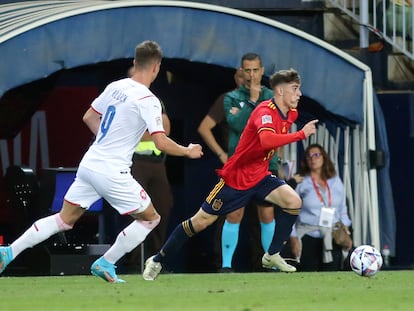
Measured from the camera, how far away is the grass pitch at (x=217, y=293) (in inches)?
385

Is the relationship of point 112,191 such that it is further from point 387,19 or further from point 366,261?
point 387,19

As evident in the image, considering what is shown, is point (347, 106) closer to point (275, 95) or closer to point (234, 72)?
point (234, 72)

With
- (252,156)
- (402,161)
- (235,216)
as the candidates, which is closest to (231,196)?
(252,156)

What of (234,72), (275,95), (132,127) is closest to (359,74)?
(234,72)

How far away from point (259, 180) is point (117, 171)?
6.84 feet

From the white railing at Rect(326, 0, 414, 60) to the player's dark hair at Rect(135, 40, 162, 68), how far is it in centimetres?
603

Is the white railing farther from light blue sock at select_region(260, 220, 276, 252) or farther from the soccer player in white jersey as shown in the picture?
the soccer player in white jersey

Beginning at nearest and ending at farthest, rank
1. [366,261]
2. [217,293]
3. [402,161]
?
1. [217,293]
2. [366,261]
3. [402,161]

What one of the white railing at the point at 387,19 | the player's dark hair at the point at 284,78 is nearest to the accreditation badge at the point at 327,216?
the white railing at the point at 387,19

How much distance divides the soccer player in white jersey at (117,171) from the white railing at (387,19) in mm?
6084

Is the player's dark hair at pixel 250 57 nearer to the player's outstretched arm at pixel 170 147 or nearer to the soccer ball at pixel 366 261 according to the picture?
the soccer ball at pixel 366 261

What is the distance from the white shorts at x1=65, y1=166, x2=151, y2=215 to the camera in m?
12.0

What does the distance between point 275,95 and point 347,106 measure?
8.88ft

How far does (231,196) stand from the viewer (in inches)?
536
